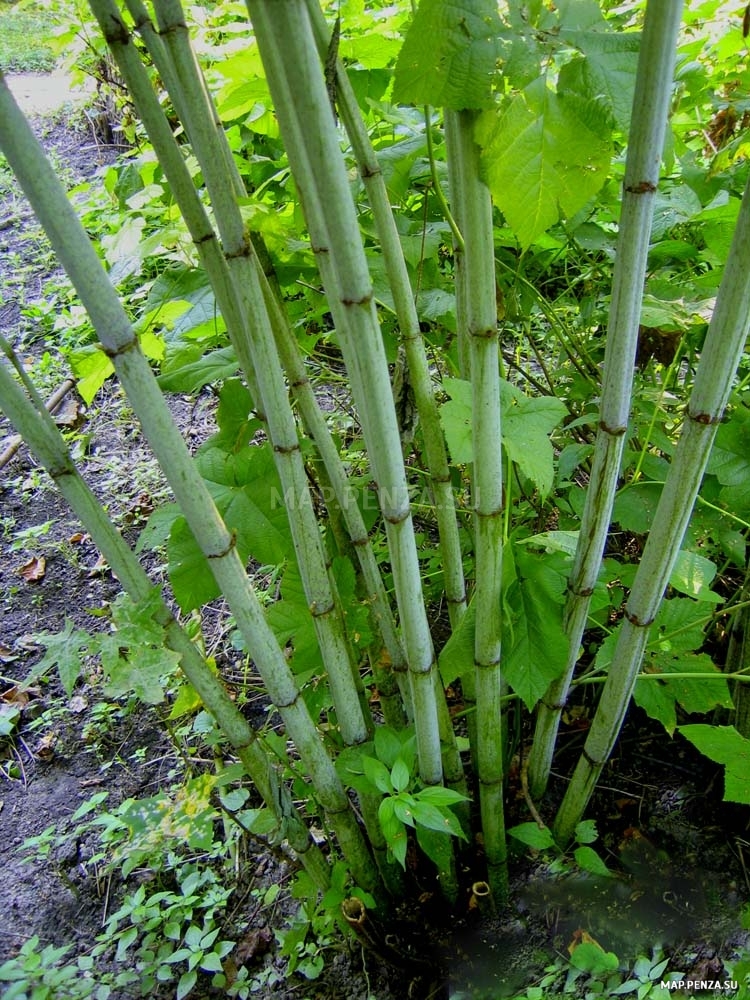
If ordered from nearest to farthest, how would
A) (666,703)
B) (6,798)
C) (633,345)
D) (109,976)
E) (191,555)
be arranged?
(633,345) → (191,555) → (666,703) → (109,976) → (6,798)

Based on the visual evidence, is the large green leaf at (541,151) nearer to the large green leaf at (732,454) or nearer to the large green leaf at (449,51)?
the large green leaf at (449,51)

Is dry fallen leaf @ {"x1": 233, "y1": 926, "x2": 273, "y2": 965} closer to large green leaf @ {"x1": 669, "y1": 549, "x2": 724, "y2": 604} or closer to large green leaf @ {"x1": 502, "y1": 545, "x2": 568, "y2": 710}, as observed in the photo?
large green leaf @ {"x1": 502, "y1": 545, "x2": 568, "y2": 710}

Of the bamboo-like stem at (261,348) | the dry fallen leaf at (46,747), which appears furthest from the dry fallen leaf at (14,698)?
the bamboo-like stem at (261,348)

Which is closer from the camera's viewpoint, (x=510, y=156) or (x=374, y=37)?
(x=510, y=156)

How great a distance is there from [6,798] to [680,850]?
4.50ft

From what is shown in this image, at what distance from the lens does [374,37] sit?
0.88 m

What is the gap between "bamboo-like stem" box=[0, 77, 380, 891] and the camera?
1.67ft

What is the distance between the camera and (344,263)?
54 centimetres

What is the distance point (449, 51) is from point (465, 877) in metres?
1.20

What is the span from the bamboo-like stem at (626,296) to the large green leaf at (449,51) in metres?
0.12

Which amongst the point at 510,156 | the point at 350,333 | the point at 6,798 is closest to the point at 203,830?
the point at 6,798

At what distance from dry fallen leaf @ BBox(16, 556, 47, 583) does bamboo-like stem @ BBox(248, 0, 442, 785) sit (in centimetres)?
152

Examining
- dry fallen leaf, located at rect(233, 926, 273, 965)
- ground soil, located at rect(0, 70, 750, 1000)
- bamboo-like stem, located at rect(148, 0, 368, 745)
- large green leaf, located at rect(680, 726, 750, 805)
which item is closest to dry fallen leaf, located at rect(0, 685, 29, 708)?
ground soil, located at rect(0, 70, 750, 1000)

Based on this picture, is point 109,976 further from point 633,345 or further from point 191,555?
point 633,345
